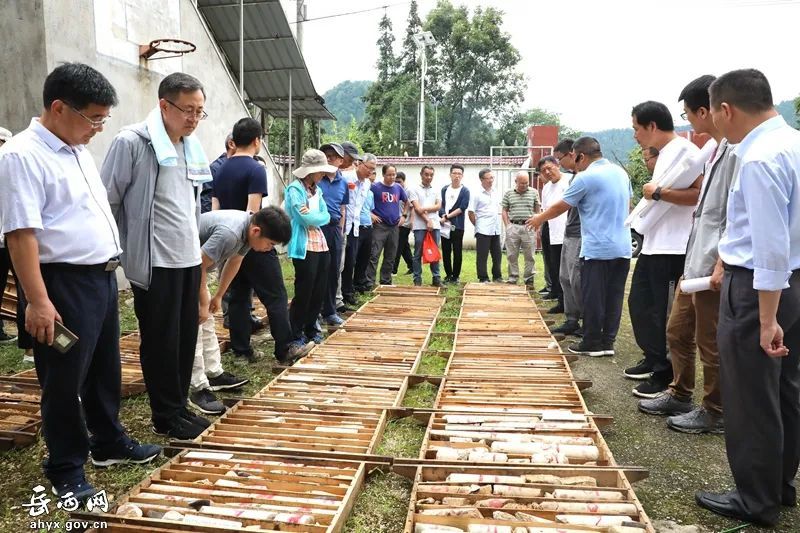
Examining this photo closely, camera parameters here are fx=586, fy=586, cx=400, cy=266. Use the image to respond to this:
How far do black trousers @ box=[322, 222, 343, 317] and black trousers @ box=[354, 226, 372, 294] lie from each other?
1.50 m

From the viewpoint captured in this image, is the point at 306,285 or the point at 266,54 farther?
the point at 266,54

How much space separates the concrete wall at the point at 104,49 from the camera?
5.71 m

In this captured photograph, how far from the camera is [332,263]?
566 cm

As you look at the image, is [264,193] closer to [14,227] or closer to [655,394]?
[14,227]

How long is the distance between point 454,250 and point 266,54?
18.0 ft

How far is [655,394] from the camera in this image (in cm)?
385

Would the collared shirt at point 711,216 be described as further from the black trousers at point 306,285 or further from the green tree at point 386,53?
the green tree at point 386,53

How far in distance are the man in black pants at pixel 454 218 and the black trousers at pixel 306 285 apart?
402 centimetres

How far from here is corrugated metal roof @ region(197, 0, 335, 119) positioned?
10.3 m

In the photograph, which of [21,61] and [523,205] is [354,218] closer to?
[523,205]

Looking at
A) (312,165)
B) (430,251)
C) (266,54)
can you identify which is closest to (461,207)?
(430,251)

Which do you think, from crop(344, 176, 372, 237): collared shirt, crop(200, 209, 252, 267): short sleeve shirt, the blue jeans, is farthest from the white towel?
the blue jeans

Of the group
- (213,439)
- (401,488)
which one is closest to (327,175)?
(213,439)

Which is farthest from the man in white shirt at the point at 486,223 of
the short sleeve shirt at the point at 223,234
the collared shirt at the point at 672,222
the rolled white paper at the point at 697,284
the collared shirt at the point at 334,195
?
the rolled white paper at the point at 697,284
